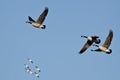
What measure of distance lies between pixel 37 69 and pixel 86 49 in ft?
71.0

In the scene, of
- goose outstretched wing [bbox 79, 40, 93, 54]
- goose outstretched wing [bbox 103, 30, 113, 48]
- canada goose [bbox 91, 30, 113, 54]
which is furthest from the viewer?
goose outstretched wing [bbox 79, 40, 93, 54]

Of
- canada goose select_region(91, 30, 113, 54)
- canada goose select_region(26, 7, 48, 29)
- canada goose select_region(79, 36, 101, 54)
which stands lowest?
canada goose select_region(91, 30, 113, 54)

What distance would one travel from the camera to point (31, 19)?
76.9 metres

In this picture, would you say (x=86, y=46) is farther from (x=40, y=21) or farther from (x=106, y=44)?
(x=40, y=21)

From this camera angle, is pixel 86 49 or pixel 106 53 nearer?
pixel 106 53

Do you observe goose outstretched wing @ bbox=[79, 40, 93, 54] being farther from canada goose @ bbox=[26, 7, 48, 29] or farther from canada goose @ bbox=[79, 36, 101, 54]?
canada goose @ bbox=[26, 7, 48, 29]

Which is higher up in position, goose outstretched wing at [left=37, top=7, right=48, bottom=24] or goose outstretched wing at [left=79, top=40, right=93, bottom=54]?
goose outstretched wing at [left=37, top=7, right=48, bottom=24]

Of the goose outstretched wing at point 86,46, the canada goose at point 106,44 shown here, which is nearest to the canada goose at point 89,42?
the goose outstretched wing at point 86,46

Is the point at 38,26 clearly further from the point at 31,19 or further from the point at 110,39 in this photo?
the point at 110,39

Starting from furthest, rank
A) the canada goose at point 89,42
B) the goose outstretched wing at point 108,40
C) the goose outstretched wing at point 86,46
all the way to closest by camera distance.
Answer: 1. the goose outstretched wing at point 86,46
2. the canada goose at point 89,42
3. the goose outstretched wing at point 108,40

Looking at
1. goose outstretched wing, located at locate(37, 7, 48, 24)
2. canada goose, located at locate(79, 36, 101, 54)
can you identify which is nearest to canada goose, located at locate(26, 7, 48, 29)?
goose outstretched wing, located at locate(37, 7, 48, 24)

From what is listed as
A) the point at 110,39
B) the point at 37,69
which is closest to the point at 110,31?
the point at 110,39

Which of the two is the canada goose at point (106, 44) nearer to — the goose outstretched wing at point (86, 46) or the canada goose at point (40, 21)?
the goose outstretched wing at point (86, 46)

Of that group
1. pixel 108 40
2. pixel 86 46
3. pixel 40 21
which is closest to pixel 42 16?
pixel 40 21
